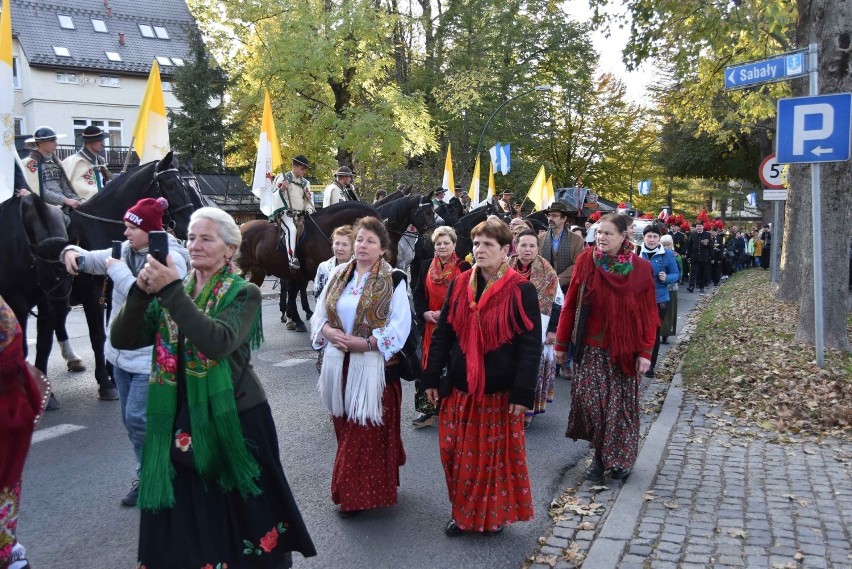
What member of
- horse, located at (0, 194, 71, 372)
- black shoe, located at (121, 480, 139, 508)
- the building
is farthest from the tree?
black shoe, located at (121, 480, 139, 508)

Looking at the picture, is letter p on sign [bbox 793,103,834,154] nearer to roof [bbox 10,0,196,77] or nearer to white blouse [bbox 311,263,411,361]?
white blouse [bbox 311,263,411,361]

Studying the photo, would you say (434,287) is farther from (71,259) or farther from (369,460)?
(71,259)

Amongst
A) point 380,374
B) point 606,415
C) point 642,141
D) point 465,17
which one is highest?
point 465,17

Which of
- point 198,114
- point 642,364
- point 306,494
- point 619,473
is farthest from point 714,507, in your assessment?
point 198,114

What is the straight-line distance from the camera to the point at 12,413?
9.92 feet

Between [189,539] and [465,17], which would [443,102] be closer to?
[465,17]

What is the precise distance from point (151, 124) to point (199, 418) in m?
6.63

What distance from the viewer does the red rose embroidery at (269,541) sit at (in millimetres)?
3199

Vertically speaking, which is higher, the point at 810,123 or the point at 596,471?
the point at 810,123

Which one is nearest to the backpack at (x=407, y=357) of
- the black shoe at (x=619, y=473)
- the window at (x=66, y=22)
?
the black shoe at (x=619, y=473)

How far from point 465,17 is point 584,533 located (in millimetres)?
33960

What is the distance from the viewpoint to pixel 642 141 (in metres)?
49.2

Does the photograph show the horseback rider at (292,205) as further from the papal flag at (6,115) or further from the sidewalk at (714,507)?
the sidewalk at (714,507)

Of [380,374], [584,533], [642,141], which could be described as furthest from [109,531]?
[642,141]
